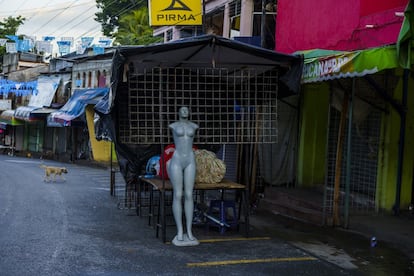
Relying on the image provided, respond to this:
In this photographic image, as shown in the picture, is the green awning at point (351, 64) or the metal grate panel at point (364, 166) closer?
the green awning at point (351, 64)

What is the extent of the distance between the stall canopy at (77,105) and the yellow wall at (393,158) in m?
17.1

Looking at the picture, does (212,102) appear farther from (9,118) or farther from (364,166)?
(9,118)

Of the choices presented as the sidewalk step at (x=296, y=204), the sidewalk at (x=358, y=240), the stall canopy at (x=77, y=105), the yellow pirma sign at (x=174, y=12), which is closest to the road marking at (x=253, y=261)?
the sidewalk at (x=358, y=240)

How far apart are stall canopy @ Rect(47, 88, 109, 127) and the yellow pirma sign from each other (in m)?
9.44

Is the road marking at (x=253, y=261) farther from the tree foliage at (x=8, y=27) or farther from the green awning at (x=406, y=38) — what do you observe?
the tree foliage at (x=8, y=27)

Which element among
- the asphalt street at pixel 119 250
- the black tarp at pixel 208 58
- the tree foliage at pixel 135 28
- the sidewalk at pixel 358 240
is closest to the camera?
the asphalt street at pixel 119 250

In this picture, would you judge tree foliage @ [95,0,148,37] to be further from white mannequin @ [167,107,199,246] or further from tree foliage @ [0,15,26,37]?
white mannequin @ [167,107,199,246]

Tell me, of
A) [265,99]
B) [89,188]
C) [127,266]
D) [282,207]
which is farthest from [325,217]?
[89,188]

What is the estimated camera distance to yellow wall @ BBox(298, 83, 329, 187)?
11.9 metres

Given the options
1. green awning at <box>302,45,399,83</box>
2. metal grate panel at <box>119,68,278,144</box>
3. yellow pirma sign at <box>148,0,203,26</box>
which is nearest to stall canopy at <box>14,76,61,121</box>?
yellow pirma sign at <box>148,0,203,26</box>

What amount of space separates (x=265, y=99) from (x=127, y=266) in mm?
3631

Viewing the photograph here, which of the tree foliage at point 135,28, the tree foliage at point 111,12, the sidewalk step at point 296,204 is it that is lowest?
the sidewalk step at point 296,204

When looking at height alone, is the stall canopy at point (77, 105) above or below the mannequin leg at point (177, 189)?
above

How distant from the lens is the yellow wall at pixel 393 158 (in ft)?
30.8
